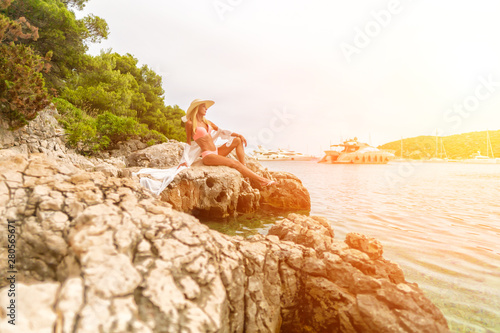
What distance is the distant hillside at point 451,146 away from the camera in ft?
231

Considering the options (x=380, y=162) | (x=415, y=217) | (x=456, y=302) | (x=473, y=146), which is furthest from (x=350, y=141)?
(x=456, y=302)

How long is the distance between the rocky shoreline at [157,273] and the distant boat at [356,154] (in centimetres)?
6729

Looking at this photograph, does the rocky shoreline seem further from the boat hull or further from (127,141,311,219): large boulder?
the boat hull

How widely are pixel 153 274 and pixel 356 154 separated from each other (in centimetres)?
6906

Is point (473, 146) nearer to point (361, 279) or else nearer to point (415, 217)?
point (415, 217)

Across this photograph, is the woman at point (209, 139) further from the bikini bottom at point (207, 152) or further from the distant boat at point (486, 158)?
the distant boat at point (486, 158)

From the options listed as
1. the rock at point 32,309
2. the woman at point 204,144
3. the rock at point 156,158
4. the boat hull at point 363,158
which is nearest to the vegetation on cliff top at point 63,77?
the rock at point 156,158

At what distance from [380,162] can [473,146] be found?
34018 mm

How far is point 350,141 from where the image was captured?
2670 inches

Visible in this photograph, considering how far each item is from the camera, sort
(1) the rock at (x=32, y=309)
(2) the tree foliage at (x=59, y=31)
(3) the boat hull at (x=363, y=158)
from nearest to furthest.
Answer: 1. (1) the rock at (x=32, y=309)
2. (2) the tree foliage at (x=59, y=31)
3. (3) the boat hull at (x=363, y=158)

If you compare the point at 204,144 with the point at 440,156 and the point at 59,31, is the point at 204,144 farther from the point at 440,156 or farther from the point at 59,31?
the point at 440,156

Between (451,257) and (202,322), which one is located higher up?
(202,322)

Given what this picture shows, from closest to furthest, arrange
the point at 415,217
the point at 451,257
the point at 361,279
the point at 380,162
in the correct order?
1. the point at 361,279
2. the point at 451,257
3. the point at 415,217
4. the point at 380,162

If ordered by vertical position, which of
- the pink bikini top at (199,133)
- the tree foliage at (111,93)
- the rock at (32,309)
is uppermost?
the tree foliage at (111,93)
